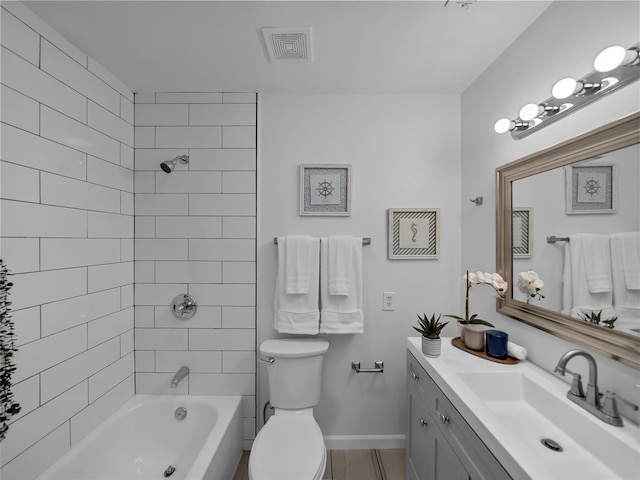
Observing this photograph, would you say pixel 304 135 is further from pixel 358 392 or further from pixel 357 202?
pixel 358 392

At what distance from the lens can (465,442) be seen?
95 cm

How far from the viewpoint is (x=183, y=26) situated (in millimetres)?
1211

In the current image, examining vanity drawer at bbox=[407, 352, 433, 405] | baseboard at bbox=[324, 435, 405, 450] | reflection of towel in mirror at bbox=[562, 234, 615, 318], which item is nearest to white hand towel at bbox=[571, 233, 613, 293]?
reflection of towel in mirror at bbox=[562, 234, 615, 318]

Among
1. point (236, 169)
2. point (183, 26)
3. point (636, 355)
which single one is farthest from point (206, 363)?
point (636, 355)

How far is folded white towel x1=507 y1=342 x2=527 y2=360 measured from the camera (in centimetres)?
120

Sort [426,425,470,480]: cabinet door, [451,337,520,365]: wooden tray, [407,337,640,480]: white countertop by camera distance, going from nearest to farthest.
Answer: [407,337,640,480]: white countertop
[426,425,470,480]: cabinet door
[451,337,520,365]: wooden tray

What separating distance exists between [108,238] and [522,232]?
2128mm

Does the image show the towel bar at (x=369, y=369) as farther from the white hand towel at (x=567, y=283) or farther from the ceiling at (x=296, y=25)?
the ceiling at (x=296, y=25)

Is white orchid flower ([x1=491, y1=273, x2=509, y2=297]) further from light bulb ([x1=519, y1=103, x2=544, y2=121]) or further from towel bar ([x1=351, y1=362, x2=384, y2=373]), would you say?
towel bar ([x1=351, y1=362, x2=384, y2=373])

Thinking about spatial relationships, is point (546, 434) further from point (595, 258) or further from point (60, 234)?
point (60, 234)

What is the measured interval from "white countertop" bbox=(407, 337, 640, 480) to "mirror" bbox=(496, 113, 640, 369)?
203mm

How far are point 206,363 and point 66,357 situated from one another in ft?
2.31

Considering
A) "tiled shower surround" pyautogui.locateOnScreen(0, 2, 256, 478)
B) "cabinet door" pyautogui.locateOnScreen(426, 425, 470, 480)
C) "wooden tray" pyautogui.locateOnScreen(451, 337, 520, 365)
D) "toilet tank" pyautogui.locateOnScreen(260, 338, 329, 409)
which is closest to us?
"cabinet door" pyautogui.locateOnScreen(426, 425, 470, 480)

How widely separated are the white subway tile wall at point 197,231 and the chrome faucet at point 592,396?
4.96 ft
